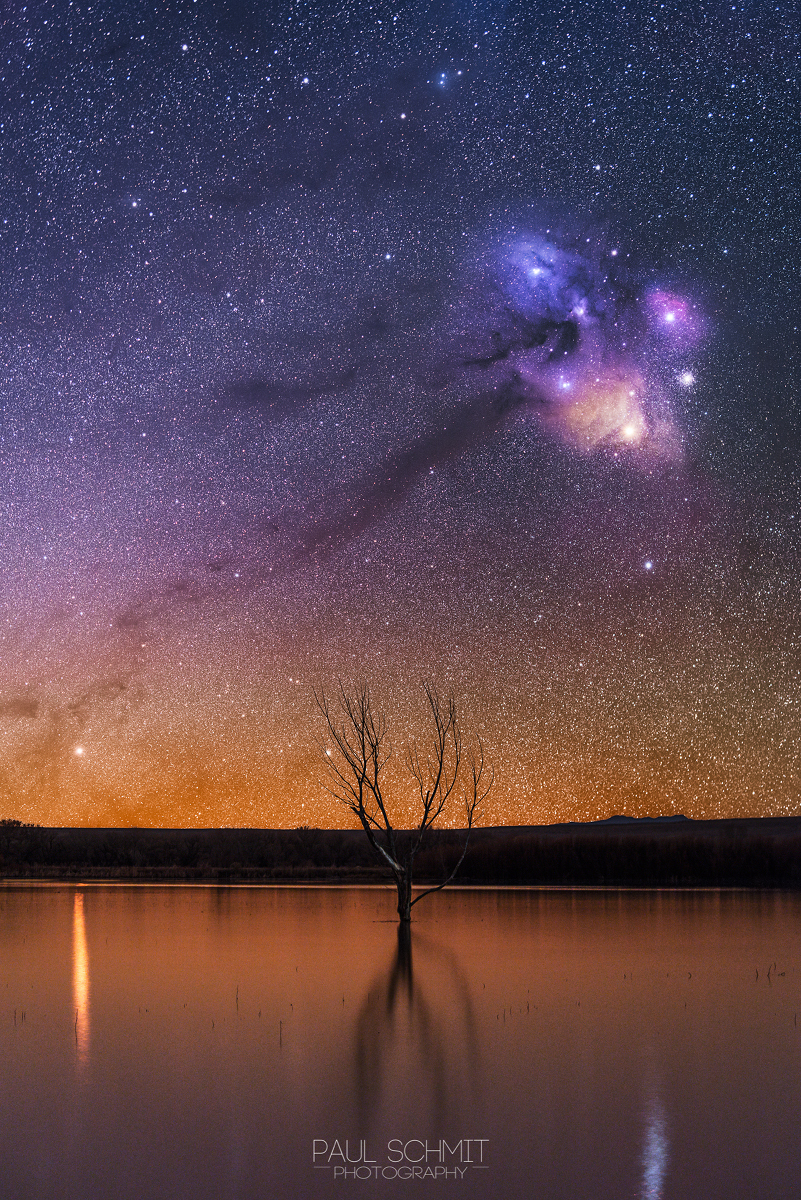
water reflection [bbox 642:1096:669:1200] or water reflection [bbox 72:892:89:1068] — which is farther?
water reflection [bbox 72:892:89:1068]

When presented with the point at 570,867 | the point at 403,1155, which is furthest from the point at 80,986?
the point at 570,867

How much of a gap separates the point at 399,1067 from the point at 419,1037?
1506 millimetres

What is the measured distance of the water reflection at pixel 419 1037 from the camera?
373 inches

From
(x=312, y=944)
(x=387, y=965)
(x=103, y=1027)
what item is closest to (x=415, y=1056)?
(x=103, y=1027)

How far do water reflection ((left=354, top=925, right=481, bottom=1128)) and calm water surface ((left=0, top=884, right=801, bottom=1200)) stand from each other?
1.8 inches

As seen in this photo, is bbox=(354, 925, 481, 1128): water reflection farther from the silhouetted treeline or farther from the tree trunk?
the silhouetted treeline

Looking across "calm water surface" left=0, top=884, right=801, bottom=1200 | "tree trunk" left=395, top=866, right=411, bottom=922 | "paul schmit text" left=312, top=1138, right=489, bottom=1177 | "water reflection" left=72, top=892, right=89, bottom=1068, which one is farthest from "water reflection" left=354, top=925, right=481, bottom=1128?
A: "tree trunk" left=395, top=866, right=411, bottom=922

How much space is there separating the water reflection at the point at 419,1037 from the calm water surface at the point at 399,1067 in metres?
0.04

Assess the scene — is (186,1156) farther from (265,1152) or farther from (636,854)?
(636,854)

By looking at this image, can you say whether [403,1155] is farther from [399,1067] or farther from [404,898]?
[404,898]

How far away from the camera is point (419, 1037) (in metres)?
11.7

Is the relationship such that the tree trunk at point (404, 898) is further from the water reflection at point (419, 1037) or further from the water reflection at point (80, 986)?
the water reflection at point (80, 986)

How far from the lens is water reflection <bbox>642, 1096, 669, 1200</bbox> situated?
7.07 meters

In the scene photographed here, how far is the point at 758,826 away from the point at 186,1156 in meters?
94.2
